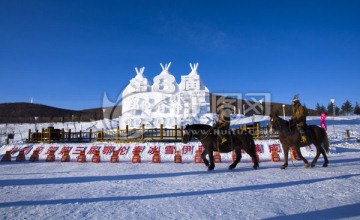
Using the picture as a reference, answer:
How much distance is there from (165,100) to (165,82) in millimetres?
2575

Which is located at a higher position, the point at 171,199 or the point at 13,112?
the point at 13,112

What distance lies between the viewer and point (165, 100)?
35594 mm

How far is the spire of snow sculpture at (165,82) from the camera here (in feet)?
116

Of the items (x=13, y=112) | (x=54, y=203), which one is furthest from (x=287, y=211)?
(x=13, y=112)

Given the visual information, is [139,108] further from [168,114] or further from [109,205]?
[109,205]

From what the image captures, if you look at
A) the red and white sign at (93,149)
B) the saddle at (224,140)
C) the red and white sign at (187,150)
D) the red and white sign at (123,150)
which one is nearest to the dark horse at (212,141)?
the saddle at (224,140)

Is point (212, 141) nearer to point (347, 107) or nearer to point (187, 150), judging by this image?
point (187, 150)

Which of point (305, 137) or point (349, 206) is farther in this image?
point (305, 137)

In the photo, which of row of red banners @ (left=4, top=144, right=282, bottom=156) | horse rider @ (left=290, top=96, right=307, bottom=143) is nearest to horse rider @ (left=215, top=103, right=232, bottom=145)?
horse rider @ (left=290, top=96, right=307, bottom=143)

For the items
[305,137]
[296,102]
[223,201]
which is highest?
[296,102]

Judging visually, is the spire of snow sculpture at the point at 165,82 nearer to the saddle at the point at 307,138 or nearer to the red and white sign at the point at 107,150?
the red and white sign at the point at 107,150

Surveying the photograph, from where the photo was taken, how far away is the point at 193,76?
34062 mm

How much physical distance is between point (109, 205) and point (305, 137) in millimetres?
7697

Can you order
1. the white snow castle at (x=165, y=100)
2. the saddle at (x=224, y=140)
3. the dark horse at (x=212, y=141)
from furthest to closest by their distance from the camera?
the white snow castle at (x=165, y=100)
the dark horse at (x=212, y=141)
the saddle at (x=224, y=140)
